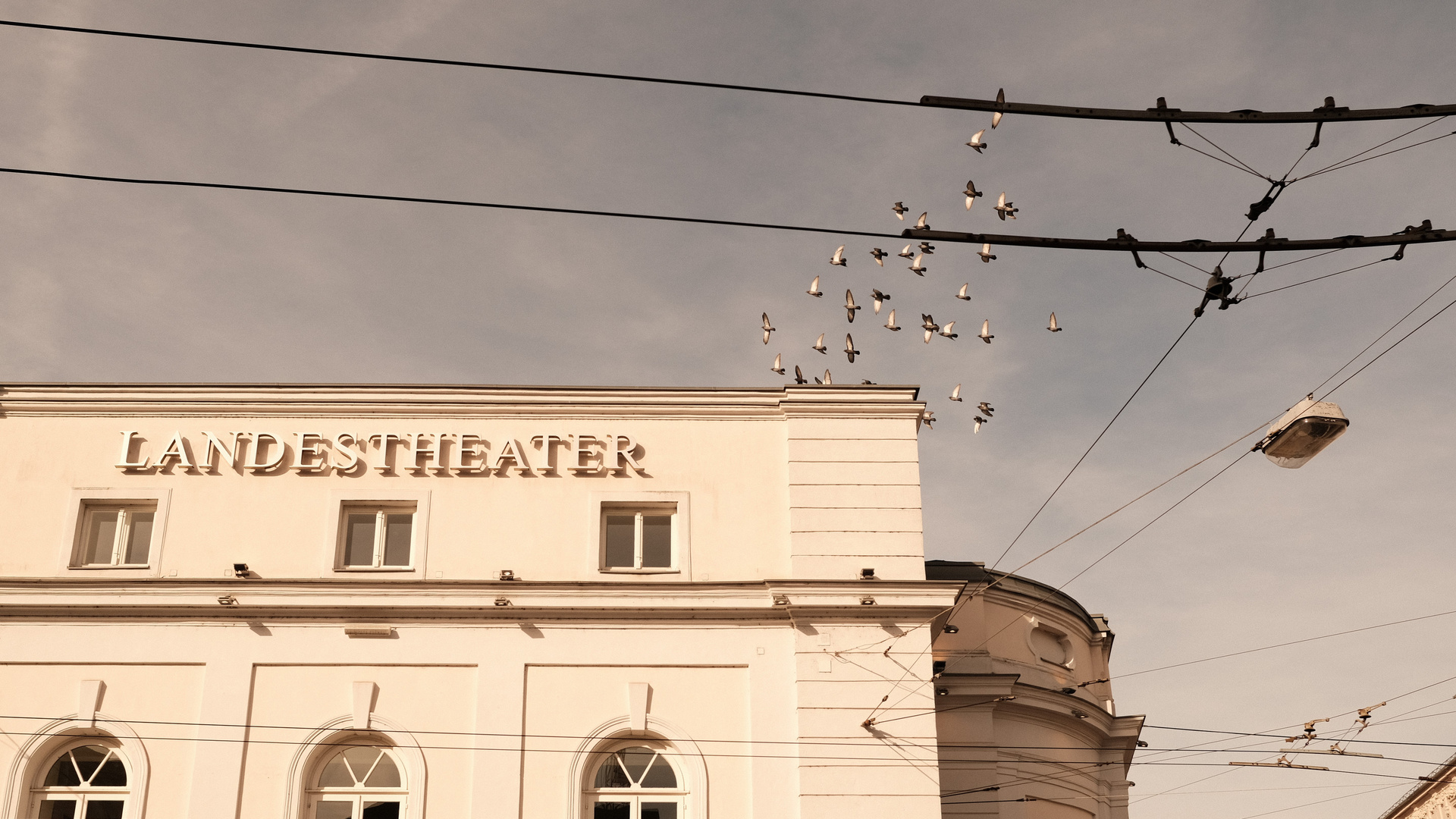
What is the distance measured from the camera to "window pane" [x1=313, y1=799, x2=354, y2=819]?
2261 cm

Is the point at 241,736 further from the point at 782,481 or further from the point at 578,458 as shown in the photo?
the point at 782,481

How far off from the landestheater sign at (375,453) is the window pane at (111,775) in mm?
5141

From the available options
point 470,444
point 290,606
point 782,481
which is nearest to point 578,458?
point 470,444

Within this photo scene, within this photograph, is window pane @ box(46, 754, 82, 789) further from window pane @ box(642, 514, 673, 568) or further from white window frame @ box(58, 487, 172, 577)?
window pane @ box(642, 514, 673, 568)

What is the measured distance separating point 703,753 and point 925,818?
374cm

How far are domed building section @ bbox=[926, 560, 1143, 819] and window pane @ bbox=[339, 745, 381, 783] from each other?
33.5ft

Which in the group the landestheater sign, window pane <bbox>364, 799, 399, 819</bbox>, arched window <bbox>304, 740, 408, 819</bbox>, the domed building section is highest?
the landestheater sign

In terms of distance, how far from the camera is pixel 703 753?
22812 millimetres

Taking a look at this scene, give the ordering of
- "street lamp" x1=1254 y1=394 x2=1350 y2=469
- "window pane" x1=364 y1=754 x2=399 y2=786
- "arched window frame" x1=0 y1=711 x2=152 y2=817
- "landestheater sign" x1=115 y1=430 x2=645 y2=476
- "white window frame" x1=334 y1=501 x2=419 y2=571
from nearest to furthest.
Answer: "street lamp" x1=1254 y1=394 x2=1350 y2=469, "arched window frame" x1=0 y1=711 x2=152 y2=817, "window pane" x1=364 y1=754 x2=399 y2=786, "white window frame" x1=334 y1=501 x2=419 y2=571, "landestheater sign" x1=115 y1=430 x2=645 y2=476

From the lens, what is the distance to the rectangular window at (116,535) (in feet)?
80.0

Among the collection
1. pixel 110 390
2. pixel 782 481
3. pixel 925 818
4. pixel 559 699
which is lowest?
pixel 925 818

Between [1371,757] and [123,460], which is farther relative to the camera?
[123,460]

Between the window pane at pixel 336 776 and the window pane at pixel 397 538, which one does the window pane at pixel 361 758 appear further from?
the window pane at pixel 397 538

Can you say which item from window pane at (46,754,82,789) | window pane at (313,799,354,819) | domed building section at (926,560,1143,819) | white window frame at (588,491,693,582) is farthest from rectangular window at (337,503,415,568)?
domed building section at (926,560,1143,819)
